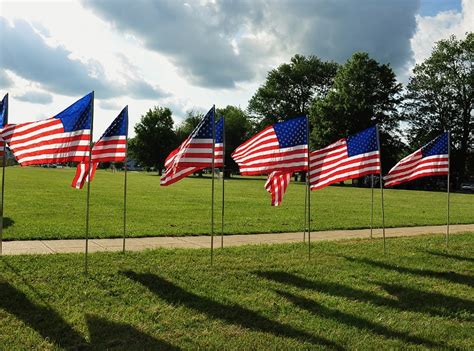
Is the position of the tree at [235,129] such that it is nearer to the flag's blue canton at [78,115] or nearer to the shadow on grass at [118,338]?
the flag's blue canton at [78,115]

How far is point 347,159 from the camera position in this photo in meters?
10.1

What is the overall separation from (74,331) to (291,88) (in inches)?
2660

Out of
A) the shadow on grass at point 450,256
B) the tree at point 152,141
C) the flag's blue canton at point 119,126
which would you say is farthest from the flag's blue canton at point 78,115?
the tree at point 152,141

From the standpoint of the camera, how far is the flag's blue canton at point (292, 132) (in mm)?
9352

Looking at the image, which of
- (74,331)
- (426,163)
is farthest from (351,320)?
(426,163)

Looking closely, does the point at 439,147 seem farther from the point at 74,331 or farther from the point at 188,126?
the point at 188,126

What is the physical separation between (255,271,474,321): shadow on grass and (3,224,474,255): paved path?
3.31m

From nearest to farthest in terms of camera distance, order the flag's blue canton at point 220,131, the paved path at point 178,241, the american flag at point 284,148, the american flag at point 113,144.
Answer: the american flag at point 113,144
the american flag at point 284,148
the paved path at point 178,241
the flag's blue canton at point 220,131

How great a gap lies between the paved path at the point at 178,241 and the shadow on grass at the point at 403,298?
3.31m

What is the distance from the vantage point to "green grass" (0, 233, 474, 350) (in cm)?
519

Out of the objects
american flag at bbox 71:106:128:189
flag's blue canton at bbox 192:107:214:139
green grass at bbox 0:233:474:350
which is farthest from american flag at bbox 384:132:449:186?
american flag at bbox 71:106:128:189

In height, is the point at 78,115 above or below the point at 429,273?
above

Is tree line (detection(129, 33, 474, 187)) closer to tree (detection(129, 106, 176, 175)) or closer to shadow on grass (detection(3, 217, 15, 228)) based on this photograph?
tree (detection(129, 106, 176, 175))

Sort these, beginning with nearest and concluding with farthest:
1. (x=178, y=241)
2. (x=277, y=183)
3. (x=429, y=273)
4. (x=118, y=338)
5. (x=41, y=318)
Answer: (x=118, y=338), (x=41, y=318), (x=429, y=273), (x=277, y=183), (x=178, y=241)
